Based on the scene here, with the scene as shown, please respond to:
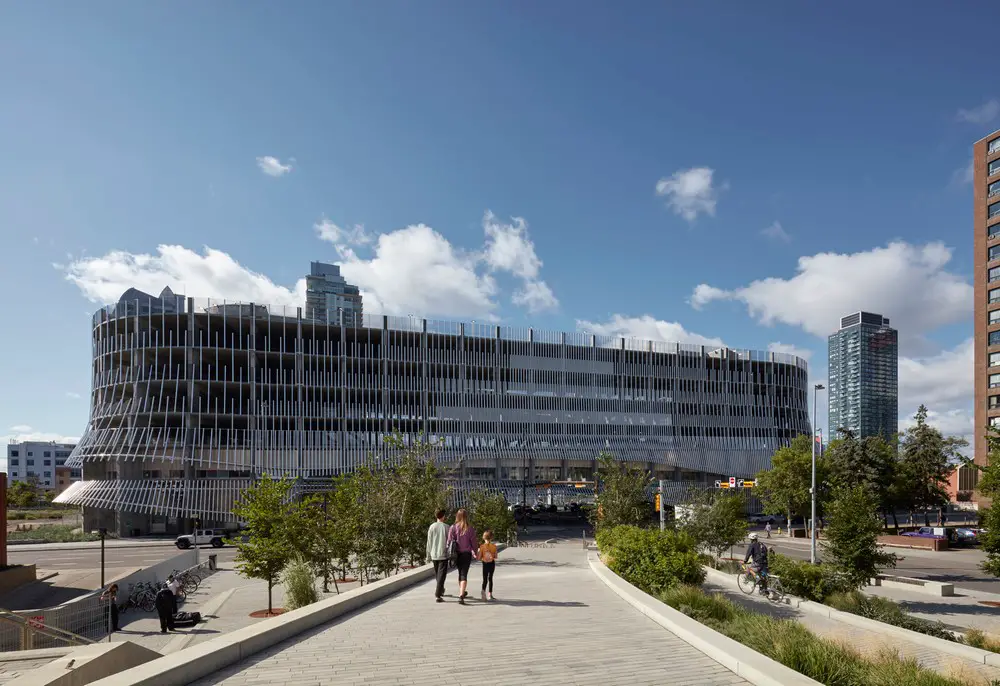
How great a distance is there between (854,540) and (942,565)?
2341 centimetres

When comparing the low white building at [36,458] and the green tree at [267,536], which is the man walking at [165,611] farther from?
the low white building at [36,458]

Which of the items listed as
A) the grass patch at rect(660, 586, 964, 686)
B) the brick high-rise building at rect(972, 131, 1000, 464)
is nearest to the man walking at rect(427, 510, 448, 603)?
the grass patch at rect(660, 586, 964, 686)

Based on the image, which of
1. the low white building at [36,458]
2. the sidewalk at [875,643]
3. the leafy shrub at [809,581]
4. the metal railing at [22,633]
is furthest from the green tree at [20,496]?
the low white building at [36,458]

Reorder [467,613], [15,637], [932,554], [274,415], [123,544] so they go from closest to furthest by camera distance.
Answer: [467,613]
[15,637]
[932,554]
[123,544]
[274,415]

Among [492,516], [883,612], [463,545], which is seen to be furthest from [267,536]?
[492,516]

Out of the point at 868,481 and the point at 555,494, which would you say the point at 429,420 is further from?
the point at 868,481

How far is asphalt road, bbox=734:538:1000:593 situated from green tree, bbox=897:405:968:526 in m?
9.08

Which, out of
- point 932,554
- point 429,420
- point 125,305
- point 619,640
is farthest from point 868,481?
point 125,305

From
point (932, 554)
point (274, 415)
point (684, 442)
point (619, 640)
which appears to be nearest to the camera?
point (619, 640)

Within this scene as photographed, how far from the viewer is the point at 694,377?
8450 centimetres

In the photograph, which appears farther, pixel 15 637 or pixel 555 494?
pixel 555 494

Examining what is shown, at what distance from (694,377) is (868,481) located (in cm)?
3337

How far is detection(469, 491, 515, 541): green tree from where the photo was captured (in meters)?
37.7

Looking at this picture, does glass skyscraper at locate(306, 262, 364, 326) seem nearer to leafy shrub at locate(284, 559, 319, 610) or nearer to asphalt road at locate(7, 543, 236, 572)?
asphalt road at locate(7, 543, 236, 572)
